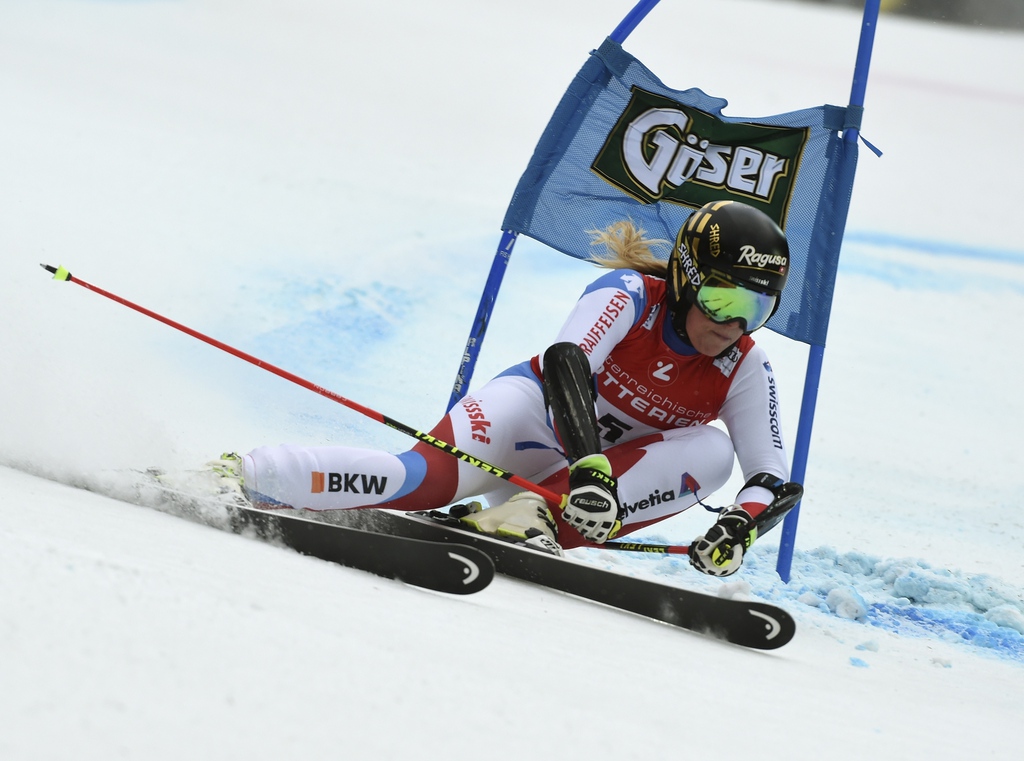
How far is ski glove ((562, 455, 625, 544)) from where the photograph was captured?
2.58m

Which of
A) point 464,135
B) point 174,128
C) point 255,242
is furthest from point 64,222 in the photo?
point 464,135

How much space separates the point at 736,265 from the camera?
277 cm

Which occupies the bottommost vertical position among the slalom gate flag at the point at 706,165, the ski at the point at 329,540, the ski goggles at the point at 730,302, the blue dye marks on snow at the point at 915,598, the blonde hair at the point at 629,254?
the ski at the point at 329,540

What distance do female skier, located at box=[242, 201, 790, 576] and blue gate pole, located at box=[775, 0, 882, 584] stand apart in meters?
0.67

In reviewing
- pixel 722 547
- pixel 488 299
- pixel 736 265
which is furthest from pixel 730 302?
pixel 488 299

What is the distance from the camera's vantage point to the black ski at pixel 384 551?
2.26 m

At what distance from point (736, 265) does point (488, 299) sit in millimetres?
1453

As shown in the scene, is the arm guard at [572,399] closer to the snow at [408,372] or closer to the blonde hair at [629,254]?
the snow at [408,372]

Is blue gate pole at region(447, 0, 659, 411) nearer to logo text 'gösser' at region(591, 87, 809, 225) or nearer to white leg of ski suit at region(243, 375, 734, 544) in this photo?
logo text 'gösser' at region(591, 87, 809, 225)

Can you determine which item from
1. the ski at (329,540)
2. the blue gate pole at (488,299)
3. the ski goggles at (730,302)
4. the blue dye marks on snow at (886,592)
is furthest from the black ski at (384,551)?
the blue gate pole at (488,299)

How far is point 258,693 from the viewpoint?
4.26 ft

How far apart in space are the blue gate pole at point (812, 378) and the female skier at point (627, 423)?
665 millimetres

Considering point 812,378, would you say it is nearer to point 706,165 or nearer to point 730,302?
point 706,165

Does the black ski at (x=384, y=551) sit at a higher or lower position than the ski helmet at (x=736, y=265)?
lower
